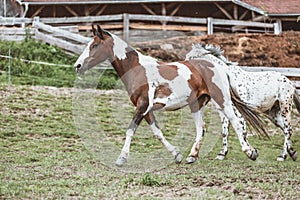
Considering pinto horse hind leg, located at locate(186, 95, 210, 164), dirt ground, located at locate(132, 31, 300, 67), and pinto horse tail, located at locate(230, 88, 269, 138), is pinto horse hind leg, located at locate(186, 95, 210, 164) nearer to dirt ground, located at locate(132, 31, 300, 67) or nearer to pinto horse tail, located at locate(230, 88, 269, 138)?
pinto horse tail, located at locate(230, 88, 269, 138)

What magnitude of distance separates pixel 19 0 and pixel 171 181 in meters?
16.7

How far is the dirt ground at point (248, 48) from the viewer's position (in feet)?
59.8

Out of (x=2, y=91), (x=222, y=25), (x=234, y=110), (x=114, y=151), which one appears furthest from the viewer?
(x=222, y=25)

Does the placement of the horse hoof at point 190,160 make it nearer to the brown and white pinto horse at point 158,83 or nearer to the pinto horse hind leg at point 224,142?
the brown and white pinto horse at point 158,83

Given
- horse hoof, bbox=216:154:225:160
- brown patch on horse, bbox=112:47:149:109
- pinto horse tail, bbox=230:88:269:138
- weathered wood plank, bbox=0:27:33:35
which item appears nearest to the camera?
brown patch on horse, bbox=112:47:149:109

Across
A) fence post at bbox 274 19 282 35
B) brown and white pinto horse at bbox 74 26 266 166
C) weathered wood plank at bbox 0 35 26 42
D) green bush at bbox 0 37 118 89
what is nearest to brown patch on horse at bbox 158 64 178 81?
brown and white pinto horse at bbox 74 26 266 166

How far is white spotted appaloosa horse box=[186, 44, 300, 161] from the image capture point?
32.5ft

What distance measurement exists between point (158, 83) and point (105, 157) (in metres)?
1.59

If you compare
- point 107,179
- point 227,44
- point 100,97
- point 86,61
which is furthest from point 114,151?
point 227,44

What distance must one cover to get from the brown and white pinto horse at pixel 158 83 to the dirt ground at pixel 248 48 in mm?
9029

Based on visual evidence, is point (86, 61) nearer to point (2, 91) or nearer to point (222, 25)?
point (2, 91)

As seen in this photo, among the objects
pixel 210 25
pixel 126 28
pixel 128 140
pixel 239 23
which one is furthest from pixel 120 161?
pixel 239 23

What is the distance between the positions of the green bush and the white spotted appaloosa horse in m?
6.38

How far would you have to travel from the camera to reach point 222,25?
22484mm
